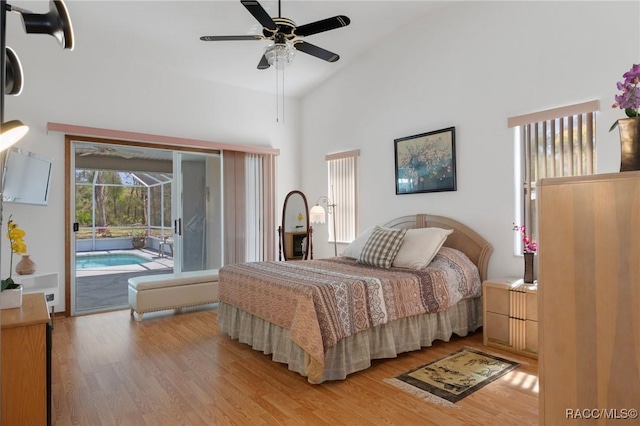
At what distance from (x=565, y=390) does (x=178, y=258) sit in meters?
4.91

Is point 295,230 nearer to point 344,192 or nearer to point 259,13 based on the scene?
point 344,192

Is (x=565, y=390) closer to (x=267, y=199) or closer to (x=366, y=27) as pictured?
(x=366, y=27)

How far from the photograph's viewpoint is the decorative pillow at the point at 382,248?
11.7 ft

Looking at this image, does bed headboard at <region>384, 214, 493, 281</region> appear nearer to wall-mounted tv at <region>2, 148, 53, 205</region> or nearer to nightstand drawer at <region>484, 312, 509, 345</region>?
nightstand drawer at <region>484, 312, 509, 345</region>

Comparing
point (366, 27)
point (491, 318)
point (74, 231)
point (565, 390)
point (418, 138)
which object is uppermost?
point (366, 27)

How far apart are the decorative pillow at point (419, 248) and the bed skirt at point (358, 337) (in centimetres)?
48

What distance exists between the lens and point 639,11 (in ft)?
9.30

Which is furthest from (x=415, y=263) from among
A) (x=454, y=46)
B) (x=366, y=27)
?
(x=366, y=27)

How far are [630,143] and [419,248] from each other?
2264 mm

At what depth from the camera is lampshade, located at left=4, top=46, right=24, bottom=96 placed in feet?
4.76

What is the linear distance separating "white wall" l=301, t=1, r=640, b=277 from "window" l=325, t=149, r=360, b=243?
5.9 inches

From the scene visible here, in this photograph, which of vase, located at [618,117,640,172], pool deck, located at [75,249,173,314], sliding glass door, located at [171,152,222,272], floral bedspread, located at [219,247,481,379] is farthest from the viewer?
sliding glass door, located at [171,152,222,272]

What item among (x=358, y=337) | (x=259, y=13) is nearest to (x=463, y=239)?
(x=358, y=337)

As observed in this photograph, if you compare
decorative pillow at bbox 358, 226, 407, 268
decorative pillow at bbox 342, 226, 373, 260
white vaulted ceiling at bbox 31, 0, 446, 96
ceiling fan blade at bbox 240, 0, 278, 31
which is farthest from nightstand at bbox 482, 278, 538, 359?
white vaulted ceiling at bbox 31, 0, 446, 96
